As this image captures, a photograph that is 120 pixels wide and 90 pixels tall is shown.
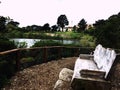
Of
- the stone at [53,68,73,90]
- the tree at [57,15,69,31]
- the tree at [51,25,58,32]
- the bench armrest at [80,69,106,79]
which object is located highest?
the tree at [57,15,69,31]

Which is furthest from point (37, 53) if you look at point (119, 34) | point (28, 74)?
point (119, 34)

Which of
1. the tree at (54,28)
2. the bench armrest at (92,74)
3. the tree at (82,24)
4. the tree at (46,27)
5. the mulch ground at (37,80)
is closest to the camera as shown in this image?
the bench armrest at (92,74)

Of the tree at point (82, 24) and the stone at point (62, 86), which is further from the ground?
the tree at point (82, 24)

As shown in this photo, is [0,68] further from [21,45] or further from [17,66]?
[21,45]

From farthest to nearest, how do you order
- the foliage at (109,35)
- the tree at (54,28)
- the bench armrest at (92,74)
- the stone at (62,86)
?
the tree at (54,28)
the foliage at (109,35)
the stone at (62,86)
the bench armrest at (92,74)

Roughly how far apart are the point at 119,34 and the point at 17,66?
43.9 ft

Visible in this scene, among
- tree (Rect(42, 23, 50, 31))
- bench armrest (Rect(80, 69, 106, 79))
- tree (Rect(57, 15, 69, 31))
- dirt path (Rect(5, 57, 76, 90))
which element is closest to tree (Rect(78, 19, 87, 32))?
tree (Rect(57, 15, 69, 31))

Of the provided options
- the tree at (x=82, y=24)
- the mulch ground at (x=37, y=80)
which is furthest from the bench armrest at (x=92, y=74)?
the tree at (x=82, y=24)

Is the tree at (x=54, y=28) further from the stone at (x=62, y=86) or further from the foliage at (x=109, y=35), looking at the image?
the stone at (x=62, y=86)

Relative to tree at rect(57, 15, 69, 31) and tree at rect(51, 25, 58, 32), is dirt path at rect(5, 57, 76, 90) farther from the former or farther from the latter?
tree at rect(57, 15, 69, 31)

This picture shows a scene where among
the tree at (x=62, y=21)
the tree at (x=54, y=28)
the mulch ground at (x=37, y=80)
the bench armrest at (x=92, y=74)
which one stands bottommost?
the mulch ground at (x=37, y=80)

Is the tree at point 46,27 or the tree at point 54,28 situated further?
the tree at point 54,28

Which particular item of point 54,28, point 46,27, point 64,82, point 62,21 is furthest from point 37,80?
point 62,21

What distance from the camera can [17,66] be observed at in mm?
7250
